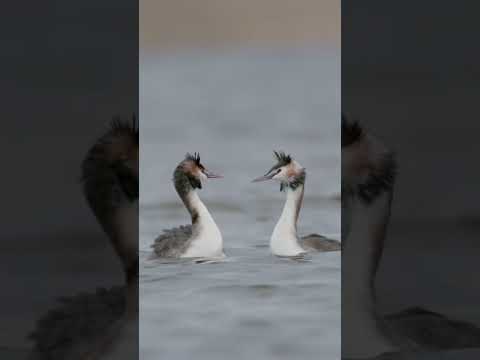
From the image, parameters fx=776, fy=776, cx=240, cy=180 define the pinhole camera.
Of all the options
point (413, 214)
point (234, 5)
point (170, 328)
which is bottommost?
point (170, 328)

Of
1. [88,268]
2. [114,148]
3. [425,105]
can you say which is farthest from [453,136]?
[88,268]

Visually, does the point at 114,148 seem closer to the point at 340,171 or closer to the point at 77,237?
the point at 77,237

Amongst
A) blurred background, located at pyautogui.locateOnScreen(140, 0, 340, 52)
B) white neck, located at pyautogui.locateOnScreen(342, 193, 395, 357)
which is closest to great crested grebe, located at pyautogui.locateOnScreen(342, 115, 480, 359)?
white neck, located at pyautogui.locateOnScreen(342, 193, 395, 357)

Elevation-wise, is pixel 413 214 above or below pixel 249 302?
above

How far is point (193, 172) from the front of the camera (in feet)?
11.0

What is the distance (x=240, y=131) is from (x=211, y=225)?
424mm

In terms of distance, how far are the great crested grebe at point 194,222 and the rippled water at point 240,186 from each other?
0.10 ft

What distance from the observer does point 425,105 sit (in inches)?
132

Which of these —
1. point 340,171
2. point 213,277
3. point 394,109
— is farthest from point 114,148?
point 394,109

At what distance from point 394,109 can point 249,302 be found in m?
1.03

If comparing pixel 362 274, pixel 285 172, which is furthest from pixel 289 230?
pixel 362 274

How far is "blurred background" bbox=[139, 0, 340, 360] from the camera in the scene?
3.30m

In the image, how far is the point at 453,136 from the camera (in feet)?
10.9

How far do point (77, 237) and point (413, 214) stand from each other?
4.66ft
